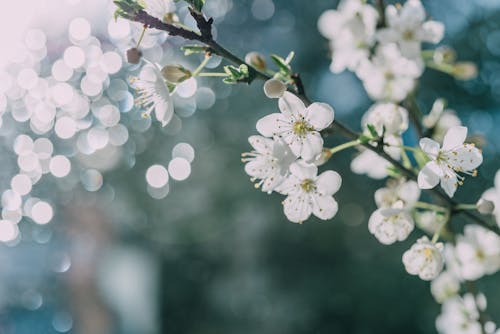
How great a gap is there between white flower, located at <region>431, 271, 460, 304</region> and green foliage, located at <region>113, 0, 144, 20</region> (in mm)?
639

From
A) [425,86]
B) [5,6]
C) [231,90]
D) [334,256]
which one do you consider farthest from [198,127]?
[5,6]

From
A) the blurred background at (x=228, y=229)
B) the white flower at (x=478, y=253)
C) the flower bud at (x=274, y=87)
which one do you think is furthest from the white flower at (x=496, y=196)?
the blurred background at (x=228, y=229)

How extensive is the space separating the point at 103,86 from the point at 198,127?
2.90 feet

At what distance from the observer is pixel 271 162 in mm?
611

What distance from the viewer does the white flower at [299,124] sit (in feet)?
1.84

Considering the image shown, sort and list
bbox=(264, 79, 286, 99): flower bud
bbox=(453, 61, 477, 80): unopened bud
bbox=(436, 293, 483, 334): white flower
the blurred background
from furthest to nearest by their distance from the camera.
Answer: the blurred background < bbox=(453, 61, 477, 80): unopened bud < bbox=(436, 293, 483, 334): white flower < bbox=(264, 79, 286, 99): flower bud

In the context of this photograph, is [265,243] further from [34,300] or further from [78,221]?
[34,300]

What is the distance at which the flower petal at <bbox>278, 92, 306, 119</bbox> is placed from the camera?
0.58 m

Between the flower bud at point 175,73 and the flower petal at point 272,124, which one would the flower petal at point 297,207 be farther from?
the flower bud at point 175,73

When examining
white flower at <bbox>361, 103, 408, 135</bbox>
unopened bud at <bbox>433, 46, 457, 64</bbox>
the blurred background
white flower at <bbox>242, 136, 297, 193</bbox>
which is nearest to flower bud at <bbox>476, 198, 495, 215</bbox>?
white flower at <bbox>361, 103, 408, 135</bbox>

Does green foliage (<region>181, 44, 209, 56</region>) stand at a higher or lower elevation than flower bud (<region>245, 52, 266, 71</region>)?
higher

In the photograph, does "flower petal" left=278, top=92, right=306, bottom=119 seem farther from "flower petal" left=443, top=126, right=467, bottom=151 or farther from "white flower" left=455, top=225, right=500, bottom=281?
"white flower" left=455, top=225, right=500, bottom=281

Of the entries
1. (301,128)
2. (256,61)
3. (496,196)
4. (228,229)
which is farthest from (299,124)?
(228,229)

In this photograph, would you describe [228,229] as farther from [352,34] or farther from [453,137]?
[453,137]
